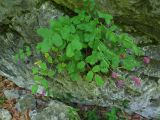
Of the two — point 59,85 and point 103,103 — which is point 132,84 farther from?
point 59,85

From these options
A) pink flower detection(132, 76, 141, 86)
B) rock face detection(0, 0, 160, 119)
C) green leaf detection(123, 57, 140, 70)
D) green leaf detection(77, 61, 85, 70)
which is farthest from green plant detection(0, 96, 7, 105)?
green leaf detection(123, 57, 140, 70)

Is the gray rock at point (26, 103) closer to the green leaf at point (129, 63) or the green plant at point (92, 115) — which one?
the green plant at point (92, 115)

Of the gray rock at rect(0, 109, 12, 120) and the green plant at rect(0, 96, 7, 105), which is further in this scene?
the green plant at rect(0, 96, 7, 105)

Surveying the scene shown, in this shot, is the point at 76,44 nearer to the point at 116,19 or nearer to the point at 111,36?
the point at 111,36

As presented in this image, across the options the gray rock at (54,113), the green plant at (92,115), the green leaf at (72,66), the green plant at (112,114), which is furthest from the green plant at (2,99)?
the green leaf at (72,66)

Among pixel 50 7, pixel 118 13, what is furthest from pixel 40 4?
pixel 118 13

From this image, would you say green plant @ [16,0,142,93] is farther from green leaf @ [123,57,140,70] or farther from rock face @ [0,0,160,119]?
rock face @ [0,0,160,119]

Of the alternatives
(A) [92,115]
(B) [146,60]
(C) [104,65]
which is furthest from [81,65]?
(A) [92,115]
